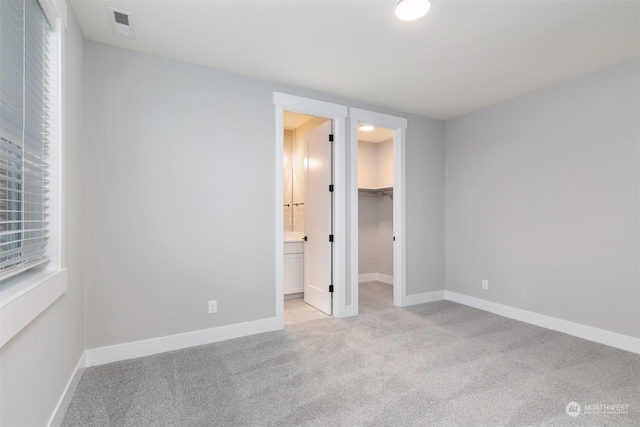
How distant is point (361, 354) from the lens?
2732mm

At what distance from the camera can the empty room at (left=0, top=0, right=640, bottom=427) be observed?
5.99ft

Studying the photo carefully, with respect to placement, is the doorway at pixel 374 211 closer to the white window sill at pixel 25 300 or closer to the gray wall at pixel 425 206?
the gray wall at pixel 425 206

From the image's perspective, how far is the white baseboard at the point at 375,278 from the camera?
18.8 ft

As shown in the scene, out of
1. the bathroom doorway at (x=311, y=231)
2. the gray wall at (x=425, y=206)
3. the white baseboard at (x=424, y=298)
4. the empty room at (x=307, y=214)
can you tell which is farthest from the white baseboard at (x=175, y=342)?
the gray wall at (x=425, y=206)

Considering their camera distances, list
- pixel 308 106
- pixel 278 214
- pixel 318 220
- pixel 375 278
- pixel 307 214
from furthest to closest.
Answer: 1. pixel 375 278
2. pixel 307 214
3. pixel 318 220
4. pixel 308 106
5. pixel 278 214

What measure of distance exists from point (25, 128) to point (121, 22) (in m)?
1.22

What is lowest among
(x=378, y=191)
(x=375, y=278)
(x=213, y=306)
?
(x=375, y=278)

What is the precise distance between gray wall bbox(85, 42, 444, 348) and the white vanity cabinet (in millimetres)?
1258

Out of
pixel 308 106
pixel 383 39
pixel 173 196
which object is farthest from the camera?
pixel 308 106

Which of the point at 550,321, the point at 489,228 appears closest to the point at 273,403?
the point at 550,321

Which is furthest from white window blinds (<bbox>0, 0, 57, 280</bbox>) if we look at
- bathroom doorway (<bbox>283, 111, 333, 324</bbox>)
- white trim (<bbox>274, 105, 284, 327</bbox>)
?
bathroom doorway (<bbox>283, 111, 333, 324</bbox>)

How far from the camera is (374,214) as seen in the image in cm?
602

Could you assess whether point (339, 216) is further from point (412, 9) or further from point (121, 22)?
point (121, 22)

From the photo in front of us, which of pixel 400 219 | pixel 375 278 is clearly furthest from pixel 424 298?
pixel 375 278
